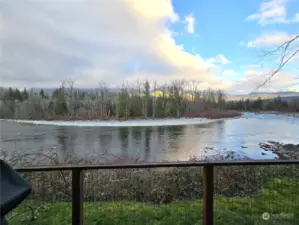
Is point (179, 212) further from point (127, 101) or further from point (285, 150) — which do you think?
point (127, 101)

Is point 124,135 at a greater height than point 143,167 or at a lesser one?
lesser

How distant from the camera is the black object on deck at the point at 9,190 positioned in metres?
0.95

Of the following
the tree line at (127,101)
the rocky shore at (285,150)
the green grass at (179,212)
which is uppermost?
the tree line at (127,101)

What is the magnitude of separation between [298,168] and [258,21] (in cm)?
335

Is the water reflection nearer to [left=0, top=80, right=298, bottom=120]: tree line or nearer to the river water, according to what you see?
the river water

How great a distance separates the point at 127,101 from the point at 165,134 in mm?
3629

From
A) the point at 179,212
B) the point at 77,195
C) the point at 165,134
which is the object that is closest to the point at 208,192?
the point at 179,212

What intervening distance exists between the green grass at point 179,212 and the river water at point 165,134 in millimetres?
5558

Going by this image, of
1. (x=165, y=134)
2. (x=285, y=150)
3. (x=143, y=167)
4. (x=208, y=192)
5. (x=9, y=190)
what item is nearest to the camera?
(x=9, y=190)

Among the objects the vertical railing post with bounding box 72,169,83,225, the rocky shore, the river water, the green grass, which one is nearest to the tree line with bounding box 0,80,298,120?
the river water

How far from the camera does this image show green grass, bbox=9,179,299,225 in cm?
217

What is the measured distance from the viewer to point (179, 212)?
2.36m

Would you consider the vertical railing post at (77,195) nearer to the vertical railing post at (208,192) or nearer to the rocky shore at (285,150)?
the vertical railing post at (208,192)

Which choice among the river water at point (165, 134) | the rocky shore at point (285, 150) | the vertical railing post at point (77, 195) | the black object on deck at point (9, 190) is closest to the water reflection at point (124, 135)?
the river water at point (165, 134)
